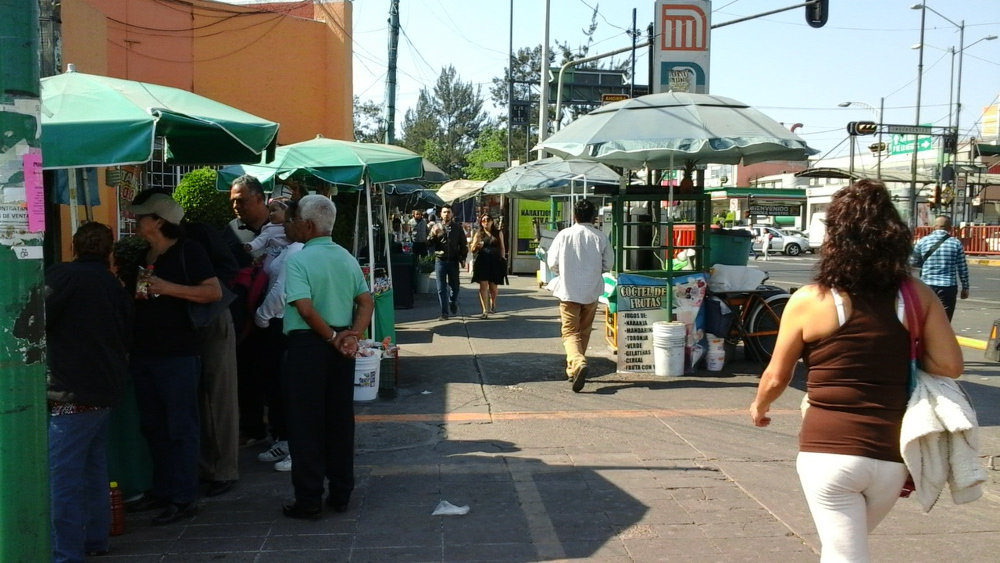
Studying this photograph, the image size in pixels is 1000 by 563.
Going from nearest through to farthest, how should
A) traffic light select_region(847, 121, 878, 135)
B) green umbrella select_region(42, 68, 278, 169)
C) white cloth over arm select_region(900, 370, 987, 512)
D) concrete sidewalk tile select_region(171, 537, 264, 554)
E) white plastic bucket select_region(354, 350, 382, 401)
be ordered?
white cloth over arm select_region(900, 370, 987, 512) < green umbrella select_region(42, 68, 278, 169) < concrete sidewalk tile select_region(171, 537, 264, 554) < white plastic bucket select_region(354, 350, 382, 401) < traffic light select_region(847, 121, 878, 135)

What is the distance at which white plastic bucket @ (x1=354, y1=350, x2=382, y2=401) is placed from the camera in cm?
793

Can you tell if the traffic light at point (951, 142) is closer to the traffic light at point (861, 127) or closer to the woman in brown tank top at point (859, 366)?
the traffic light at point (861, 127)

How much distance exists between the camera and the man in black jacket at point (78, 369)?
409 cm

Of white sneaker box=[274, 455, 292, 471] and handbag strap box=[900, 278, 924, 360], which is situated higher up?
handbag strap box=[900, 278, 924, 360]

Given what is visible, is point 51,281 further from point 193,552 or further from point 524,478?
point 524,478

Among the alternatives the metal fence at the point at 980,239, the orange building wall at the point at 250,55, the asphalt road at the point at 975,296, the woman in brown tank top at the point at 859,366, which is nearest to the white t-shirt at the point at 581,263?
the asphalt road at the point at 975,296

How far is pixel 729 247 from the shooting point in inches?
384

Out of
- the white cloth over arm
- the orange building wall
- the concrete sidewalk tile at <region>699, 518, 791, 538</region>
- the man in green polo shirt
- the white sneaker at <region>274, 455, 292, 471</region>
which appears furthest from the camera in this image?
the orange building wall

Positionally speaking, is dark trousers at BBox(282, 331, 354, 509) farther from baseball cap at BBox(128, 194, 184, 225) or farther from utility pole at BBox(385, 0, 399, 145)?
utility pole at BBox(385, 0, 399, 145)

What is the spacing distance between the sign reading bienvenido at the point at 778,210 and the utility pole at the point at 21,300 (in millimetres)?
57119

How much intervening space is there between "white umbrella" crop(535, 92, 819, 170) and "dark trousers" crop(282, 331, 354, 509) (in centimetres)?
441

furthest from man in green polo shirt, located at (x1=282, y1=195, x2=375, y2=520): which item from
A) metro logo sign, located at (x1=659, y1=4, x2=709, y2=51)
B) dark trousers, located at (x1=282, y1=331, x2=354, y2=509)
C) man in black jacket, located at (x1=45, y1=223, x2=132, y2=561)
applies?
metro logo sign, located at (x1=659, y1=4, x2=709, y2=51)

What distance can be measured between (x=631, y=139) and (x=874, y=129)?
2496cm

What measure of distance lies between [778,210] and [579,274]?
53258mm
